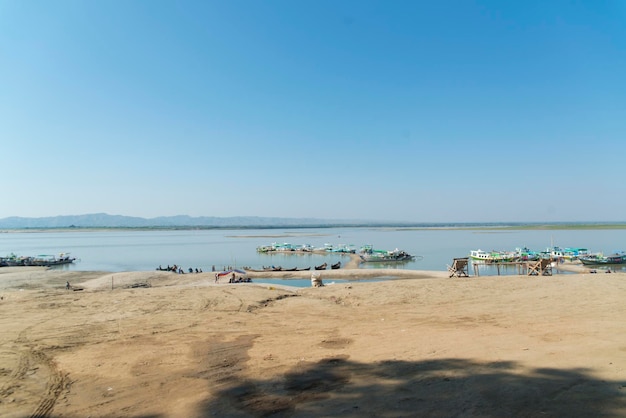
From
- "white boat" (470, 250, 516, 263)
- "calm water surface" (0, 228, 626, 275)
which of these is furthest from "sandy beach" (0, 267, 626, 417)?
"white boat" (470, 250, 516, 263)

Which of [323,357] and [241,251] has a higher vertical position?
[323,357]

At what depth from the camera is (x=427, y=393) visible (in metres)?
6.51

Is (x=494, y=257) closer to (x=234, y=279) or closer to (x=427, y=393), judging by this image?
(x=234, y=279)

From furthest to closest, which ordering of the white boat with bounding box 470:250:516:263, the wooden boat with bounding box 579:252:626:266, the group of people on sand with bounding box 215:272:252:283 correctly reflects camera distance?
the white boat with bounding box 470:250:516:263 < the wooden boat with bounding box 579:252:626:266 < the group of people on sand with bounding box 215:272:252:283

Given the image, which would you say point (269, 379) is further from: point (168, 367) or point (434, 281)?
point (434, 281)

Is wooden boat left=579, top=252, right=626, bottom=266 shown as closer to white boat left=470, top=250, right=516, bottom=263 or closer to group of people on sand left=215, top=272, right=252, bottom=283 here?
white boat left=470, top=250, right=516, bottom=263

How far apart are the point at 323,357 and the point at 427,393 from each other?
10.3 ft

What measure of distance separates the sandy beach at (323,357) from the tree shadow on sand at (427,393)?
32 millimetres

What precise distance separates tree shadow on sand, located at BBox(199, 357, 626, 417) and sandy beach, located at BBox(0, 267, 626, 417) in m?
0.03

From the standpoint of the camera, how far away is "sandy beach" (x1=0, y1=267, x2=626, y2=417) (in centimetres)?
636

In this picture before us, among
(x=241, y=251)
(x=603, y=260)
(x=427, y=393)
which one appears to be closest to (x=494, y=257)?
(x=603, y=260)

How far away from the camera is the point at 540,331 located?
10461 mm

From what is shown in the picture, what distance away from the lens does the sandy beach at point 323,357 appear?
6355 mm

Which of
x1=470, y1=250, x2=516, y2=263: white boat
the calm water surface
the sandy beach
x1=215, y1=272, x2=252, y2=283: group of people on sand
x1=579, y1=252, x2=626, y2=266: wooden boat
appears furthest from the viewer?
the calm water surface
